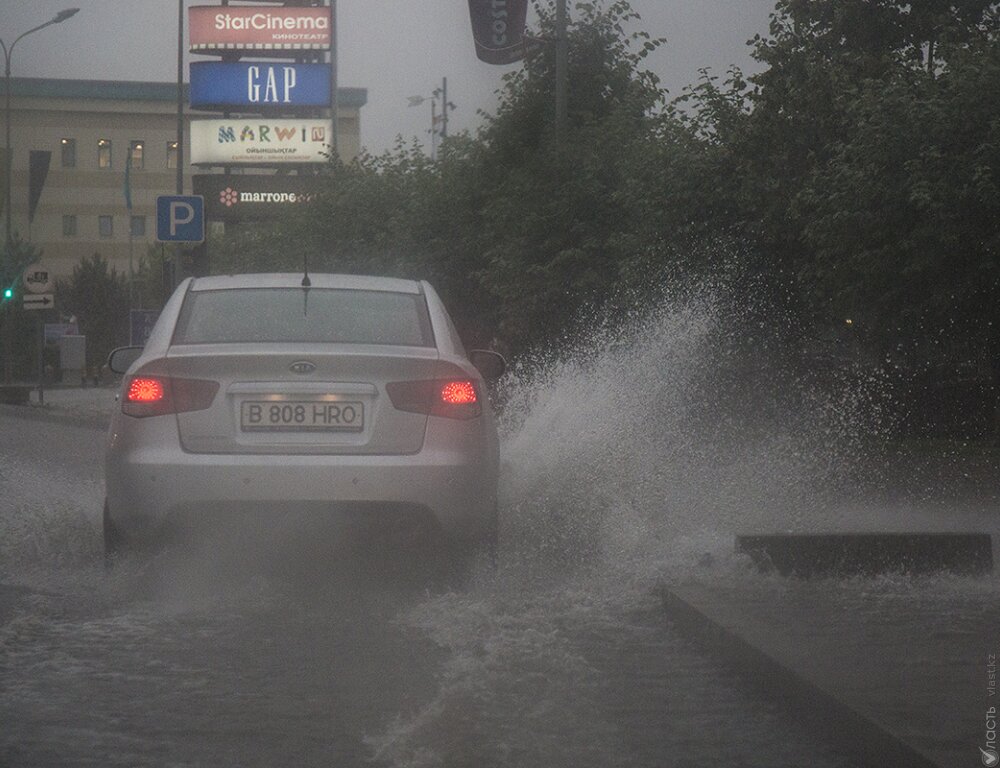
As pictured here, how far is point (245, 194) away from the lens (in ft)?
264

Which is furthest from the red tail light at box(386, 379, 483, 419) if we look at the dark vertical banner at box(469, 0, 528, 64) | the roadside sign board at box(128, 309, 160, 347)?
the roadside sign board at box(128, 309, 160, 347)

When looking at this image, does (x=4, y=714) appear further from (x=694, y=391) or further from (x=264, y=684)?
(x=694, y=391)

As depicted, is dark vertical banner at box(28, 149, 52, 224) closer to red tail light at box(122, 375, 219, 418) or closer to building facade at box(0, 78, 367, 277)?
building facade at box(0, 78, 367, 277)

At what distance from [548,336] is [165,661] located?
71.2 feet

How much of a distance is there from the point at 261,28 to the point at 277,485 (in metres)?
77.2

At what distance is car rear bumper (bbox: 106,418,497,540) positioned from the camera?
7.82 m

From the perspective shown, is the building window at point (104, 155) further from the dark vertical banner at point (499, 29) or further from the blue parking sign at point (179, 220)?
the blue parking sign at point (179, 220)

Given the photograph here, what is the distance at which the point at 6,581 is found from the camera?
29.1 ft

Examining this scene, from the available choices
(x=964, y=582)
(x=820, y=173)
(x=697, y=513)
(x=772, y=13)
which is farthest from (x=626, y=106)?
(x=964, y=582)

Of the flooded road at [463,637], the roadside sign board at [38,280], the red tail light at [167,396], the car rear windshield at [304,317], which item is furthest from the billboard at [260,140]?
the red tail light at [167,396]

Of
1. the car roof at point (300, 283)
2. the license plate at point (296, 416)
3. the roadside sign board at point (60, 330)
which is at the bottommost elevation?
the roadside sign board at point (60, 330)

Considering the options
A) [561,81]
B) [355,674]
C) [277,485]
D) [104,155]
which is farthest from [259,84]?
[355,674]

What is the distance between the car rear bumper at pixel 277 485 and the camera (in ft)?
25.7

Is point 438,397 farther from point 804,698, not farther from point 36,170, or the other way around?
point 36,170
